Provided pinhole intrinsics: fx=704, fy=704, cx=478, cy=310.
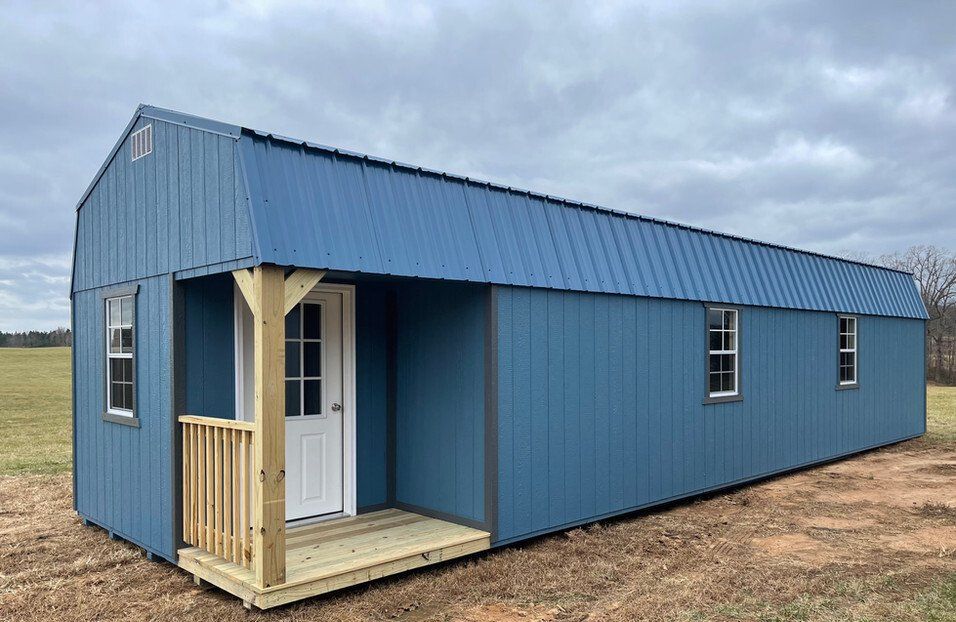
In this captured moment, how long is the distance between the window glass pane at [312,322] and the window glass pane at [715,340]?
14.7 ft

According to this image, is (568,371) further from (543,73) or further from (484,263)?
(543,73)

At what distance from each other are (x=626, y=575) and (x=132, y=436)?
159 inches

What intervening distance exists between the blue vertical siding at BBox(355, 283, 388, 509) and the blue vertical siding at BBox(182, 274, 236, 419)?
1108 millimetres

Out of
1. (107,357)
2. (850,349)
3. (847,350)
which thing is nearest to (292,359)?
(107,357)

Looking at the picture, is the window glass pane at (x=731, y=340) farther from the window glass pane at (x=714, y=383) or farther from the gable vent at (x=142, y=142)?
the gable vent at (x=142, y=142)

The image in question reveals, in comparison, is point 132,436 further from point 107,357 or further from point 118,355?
point 107,357

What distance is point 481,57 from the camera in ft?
37.8

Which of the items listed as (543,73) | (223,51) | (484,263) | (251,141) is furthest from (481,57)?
(251,141)

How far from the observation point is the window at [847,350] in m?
10.5

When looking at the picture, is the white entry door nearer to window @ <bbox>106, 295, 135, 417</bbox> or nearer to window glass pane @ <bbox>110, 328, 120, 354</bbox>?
window @ <bbox>106, 295, 135, 417</bbox>

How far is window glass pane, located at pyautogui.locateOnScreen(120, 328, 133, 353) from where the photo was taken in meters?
5.83

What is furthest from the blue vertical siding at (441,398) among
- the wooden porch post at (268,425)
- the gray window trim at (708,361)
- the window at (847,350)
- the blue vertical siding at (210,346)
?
the window at (847,350)

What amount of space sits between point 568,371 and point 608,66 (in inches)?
313

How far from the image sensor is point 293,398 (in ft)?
19.0
